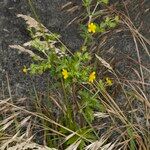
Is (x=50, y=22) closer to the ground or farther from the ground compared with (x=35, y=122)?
farther from the ground

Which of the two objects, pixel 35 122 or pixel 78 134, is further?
pixel 35 122

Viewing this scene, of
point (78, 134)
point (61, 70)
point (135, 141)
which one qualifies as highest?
point (61, 70)

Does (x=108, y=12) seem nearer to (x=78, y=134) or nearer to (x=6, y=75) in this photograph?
(x=6, y=75)

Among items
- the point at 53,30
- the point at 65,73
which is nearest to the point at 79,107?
the point at 65,73

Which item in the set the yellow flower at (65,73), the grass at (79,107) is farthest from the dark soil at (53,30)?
the yellow flower at (65,73)

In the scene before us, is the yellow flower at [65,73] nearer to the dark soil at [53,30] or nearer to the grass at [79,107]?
the grass at [79,107]

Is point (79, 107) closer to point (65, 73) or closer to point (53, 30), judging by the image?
point (65, 73)

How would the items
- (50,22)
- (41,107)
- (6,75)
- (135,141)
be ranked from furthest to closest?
1. (50,22)
2. (6,75)
3. (41,107)
4. (135,141)

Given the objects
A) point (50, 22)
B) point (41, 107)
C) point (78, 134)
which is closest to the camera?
point (78, 134)

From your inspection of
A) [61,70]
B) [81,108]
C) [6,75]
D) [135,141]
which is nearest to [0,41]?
[6,75]
